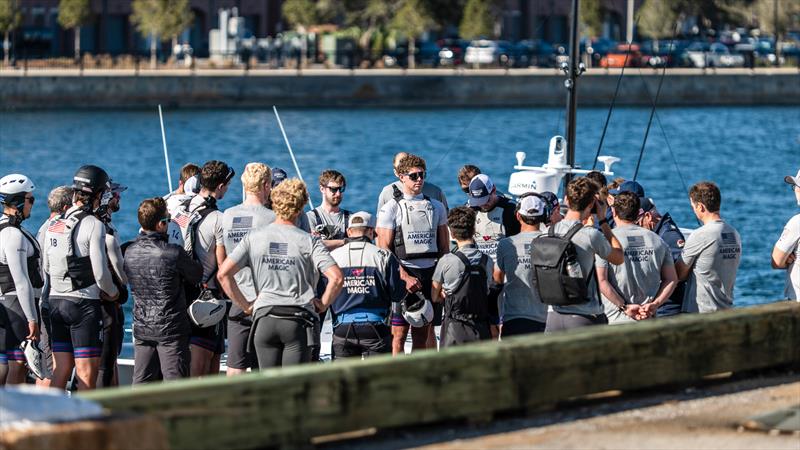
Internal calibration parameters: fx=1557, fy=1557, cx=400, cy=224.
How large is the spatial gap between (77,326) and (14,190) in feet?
3.51

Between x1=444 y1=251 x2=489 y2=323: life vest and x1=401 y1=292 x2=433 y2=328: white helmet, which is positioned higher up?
x1=444 y1=251 x2=489 y2=323: life vest

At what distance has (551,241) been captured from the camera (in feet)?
34.1

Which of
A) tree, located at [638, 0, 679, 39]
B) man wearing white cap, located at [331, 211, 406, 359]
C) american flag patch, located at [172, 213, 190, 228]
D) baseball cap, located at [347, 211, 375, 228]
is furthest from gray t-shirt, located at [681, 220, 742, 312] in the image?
tree, located at [638, 0, 679, 39]

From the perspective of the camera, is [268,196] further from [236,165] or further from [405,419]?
[236,165]

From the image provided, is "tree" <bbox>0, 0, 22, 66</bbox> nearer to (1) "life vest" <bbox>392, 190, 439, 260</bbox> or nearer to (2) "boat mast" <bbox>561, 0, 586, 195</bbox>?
(2) "boat mast" <bbox>561, 0, 586, 195</bbox>

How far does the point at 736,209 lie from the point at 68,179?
23005 mm

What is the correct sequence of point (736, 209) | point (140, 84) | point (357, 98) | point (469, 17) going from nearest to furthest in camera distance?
1. point (736, 209)
2. point (140, 84)
3. point (357, 98)
4. point (469, 17)

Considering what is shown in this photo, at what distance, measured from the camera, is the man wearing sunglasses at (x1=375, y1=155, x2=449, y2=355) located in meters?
11.9

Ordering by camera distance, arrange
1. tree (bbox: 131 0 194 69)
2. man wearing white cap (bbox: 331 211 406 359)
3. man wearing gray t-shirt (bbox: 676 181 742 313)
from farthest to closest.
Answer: tree (bbox: 131 0 194 69), man wearing gray t-shirt (bbox: 676 181 742 313), man wearing white cap (bbox: 331 211 406 359)

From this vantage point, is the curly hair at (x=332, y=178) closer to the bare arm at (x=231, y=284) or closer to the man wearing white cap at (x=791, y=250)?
the bare arm at (x=231, y=284)

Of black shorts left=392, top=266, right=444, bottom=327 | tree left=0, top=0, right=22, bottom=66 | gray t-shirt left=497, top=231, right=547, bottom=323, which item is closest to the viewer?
gray t-shirt left=497, top=231, right=547, bottom=323

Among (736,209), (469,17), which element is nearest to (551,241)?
(736,209)

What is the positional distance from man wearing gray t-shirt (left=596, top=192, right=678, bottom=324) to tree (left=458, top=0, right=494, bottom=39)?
72.6 m

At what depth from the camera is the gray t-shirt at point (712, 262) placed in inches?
444
